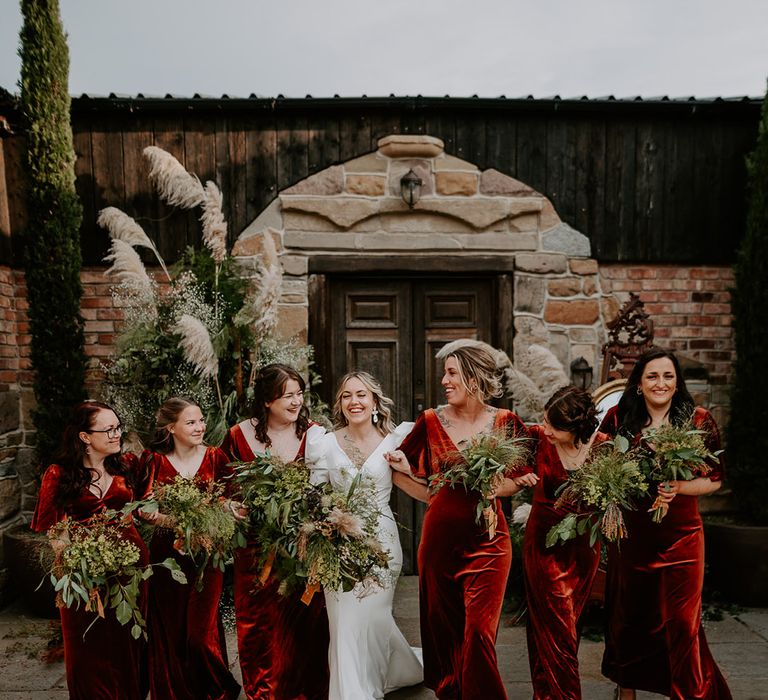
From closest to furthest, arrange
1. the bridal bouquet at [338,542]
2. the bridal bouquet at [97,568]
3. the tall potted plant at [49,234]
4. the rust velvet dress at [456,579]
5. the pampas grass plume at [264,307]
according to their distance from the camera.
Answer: the bridal bouquet at [97,568], the bridal bouquet at [338,542], the rust velvet dress at [456,579], the pampas grass plume at [264,307], the tall potted plant at [49,234]

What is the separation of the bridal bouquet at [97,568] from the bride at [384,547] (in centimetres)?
87

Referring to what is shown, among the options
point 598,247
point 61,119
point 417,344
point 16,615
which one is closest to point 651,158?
point 598,247

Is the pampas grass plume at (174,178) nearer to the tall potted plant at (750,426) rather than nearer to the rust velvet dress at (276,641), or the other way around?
the rust velvet dress at (276,641)

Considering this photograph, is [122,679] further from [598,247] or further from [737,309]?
[737,309]

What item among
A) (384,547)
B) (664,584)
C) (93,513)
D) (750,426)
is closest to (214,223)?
(93,513)

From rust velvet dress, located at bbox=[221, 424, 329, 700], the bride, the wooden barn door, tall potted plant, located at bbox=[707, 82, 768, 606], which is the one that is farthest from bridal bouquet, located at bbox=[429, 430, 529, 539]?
tall potted plant, located at bbox=[707, 82, 768, 606]

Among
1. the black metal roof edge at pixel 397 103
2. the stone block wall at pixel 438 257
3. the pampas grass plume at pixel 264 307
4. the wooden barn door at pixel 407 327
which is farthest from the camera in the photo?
the wooden barn door at pixel 407 327

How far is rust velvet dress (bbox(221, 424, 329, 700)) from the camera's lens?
3418 millimetres

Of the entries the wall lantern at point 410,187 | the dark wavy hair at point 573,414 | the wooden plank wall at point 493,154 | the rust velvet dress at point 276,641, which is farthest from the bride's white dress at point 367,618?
the wooden plank wall at point 493,154

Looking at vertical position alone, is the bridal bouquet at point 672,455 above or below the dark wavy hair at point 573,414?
below

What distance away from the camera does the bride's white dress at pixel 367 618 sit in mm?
3332

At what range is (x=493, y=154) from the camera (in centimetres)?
572

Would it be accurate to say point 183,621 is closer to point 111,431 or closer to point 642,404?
point 111,431

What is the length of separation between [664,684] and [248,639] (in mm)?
2162
